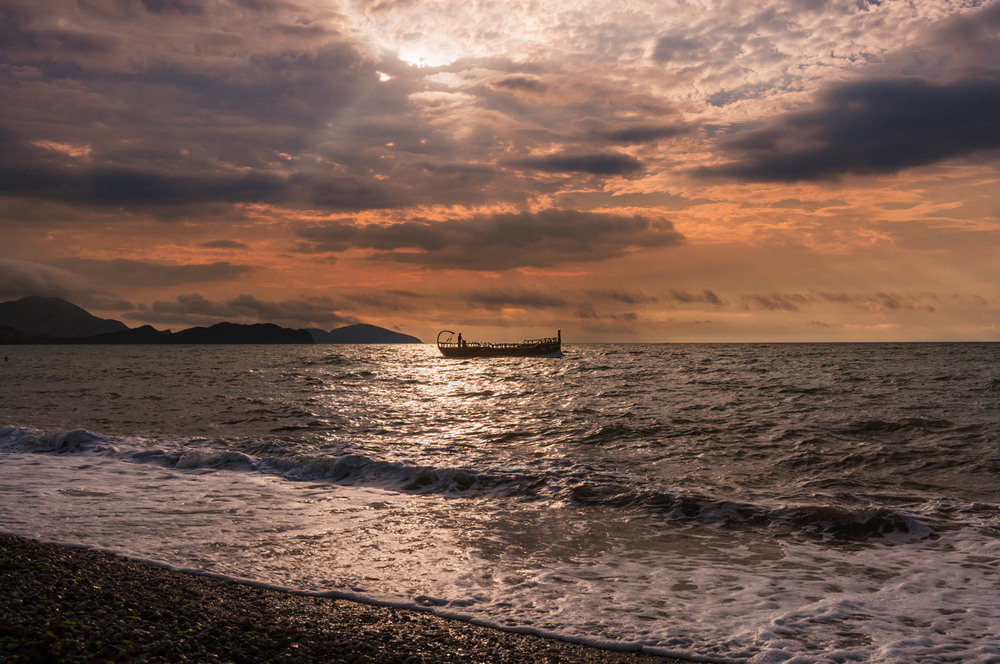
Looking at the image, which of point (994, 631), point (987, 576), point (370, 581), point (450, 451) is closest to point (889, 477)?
point (987, 576)

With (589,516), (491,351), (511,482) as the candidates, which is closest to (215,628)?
(589,516)

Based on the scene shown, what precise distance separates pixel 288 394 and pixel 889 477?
33.0 meters

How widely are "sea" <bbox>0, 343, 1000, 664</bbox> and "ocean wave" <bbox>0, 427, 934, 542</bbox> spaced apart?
0.08m

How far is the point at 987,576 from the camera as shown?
29.6 feet

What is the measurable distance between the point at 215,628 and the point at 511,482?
380 inches

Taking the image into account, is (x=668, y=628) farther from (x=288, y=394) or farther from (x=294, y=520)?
(x=288, y=394)

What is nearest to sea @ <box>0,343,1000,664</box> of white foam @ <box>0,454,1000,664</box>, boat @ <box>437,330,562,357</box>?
white foam @ <box>0,454,1000,664</box>

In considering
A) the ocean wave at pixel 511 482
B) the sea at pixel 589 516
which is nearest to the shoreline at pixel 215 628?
the sea at pixel 589 516

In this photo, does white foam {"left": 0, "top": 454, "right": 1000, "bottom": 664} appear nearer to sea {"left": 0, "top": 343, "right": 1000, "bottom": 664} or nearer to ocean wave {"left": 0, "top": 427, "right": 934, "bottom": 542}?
sea {"left": 0, "top": 343, "right": 1000, "bottom": 664}

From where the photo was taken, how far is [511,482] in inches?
602

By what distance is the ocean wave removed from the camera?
11891mm

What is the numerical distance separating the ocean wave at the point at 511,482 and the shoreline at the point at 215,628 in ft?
21.8

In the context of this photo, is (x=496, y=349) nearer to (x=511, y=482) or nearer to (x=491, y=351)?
(x=491, y=351)

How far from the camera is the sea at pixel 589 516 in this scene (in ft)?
24.0
